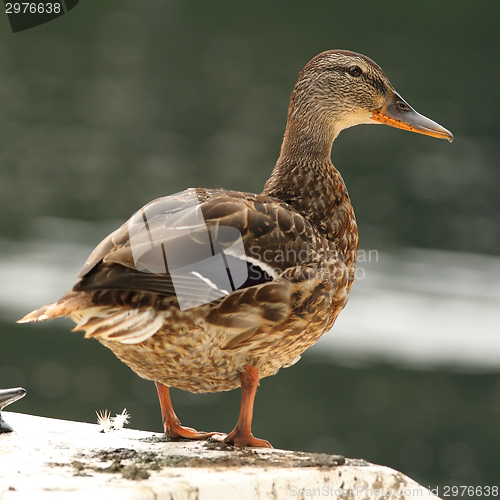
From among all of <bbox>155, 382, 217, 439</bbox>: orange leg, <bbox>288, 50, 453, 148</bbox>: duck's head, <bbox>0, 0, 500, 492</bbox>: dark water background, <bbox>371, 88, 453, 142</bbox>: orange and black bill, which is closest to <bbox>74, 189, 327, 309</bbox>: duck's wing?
<bbox>155, 382, 217, 439</bbox>: orange leg

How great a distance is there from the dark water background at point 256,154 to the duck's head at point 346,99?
1.86 m

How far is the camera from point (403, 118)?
387 cm

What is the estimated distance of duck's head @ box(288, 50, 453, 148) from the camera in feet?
12.4

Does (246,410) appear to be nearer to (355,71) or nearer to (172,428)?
(172,428)

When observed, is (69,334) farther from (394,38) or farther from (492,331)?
(394,38)

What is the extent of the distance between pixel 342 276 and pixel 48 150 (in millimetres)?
11961

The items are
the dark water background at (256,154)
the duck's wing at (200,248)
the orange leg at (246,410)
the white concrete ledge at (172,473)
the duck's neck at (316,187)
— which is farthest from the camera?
the dark water background at (256,154)

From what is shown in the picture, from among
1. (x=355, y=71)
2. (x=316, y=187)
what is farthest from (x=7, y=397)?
(x=355, y=71)

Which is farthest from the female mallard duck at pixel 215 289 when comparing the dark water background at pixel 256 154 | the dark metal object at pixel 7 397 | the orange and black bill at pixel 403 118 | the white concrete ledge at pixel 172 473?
the dark water background at pixel 256 154

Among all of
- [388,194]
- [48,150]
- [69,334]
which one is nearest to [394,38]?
[388,194]

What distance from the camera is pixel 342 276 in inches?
125

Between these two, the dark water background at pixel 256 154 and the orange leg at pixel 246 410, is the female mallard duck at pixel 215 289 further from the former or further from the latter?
the dark water background at pixel 256 154

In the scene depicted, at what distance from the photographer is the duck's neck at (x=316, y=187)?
342cm

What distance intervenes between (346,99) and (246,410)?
1659 millimetres
